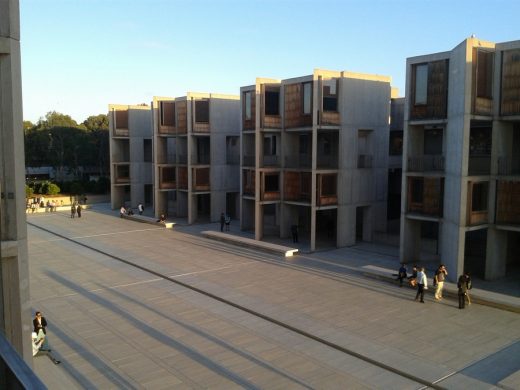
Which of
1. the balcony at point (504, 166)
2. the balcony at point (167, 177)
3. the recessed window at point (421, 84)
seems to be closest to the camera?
the balcony at point (504, 166)

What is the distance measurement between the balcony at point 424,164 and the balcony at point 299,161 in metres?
8.36

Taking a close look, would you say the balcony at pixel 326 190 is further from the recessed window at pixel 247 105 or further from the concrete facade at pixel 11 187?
the concrete facade at pixel 11 187

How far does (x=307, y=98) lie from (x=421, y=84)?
24.0 feet

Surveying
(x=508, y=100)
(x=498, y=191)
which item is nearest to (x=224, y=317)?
(x=498, y=191)

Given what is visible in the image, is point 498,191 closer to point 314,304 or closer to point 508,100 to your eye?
point 508,100

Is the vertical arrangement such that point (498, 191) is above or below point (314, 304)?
above

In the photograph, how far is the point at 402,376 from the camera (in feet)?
39.9

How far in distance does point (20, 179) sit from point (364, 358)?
9811 mm

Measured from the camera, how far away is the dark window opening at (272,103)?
99.1 ft

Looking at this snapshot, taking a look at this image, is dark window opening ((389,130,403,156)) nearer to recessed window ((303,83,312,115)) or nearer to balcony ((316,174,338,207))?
balcony ((316,174,338,207))

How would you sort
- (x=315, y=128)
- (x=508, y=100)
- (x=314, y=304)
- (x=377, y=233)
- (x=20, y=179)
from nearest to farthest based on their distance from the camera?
(x=20, y=179) → (x=314, y=304) → (x=508, y=100) → (x=315, y=128) → (x=377, y=233)

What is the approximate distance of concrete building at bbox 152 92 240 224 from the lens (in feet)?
123

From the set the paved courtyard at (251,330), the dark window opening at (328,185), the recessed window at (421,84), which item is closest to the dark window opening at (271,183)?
the dark window opening at (328,185)

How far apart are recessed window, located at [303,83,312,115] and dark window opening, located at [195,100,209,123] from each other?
11.6m
